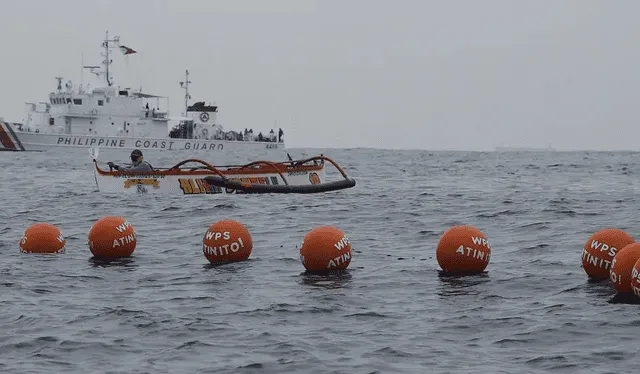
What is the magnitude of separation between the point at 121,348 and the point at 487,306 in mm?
4744

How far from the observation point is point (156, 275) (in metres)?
15.3

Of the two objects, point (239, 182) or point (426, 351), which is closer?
point (426, 351)

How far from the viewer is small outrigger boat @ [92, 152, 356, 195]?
97.8ft

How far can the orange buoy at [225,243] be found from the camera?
16.1 meters

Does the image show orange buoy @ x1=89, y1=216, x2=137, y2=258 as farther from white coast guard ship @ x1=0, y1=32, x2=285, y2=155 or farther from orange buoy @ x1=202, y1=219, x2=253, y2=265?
white coast guard ship @ x1=0, y1=32, x2=285, y2=155

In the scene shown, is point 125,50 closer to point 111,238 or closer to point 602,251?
point 111,238

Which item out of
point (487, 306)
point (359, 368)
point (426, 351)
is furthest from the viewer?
point (487, 306)

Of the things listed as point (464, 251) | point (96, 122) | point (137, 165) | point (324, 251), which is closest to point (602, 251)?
point (464, 251)

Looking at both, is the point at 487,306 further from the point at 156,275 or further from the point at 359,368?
the point at 156,275

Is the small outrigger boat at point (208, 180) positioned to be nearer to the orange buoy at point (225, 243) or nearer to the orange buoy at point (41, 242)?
the orange buoy at point (41, 242)

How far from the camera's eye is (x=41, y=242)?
17547mm

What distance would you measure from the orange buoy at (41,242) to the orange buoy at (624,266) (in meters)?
9.80

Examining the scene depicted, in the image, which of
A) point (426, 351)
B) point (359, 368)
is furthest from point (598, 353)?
point (359, 368)

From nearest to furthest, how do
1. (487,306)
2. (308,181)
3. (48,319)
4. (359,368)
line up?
(359,368)
(48,319)
(487,306)
(308,181)
